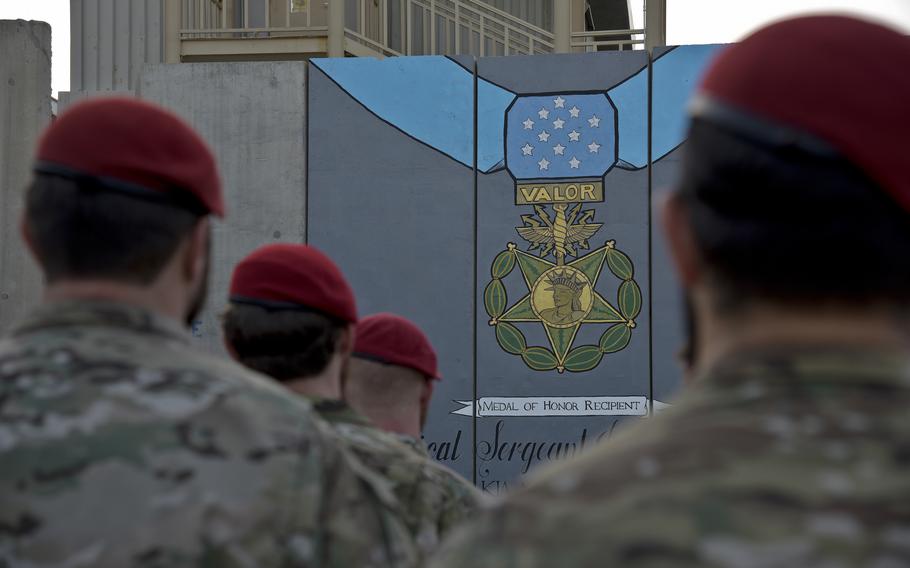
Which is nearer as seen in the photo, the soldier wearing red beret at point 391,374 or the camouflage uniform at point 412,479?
the camouflage uniform at point 412,479

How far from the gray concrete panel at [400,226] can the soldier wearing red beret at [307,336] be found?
9.85 meters

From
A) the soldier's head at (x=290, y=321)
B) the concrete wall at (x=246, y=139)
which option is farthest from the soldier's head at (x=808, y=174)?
the concrete wall at (x=246, y=139)

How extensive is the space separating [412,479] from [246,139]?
426 inches

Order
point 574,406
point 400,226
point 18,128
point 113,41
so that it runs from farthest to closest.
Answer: point 113,41 < point 18,128 < point 400,226 < point 574,406

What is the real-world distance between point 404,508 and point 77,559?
125cm

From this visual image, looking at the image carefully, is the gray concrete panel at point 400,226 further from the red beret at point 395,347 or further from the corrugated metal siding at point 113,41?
the red beret at point 395,347

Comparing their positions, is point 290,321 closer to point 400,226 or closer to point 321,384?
point 321,384

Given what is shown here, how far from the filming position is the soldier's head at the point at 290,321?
2.68 metres

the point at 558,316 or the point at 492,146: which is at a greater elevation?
the point at 492,146

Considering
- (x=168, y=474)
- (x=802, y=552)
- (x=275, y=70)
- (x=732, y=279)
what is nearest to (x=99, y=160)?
(x=168, y=474)

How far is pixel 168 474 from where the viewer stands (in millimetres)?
1705

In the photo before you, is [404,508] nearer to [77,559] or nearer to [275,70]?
[77,559]

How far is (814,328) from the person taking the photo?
1.18 metres

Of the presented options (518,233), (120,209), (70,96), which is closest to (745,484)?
(120,209)
